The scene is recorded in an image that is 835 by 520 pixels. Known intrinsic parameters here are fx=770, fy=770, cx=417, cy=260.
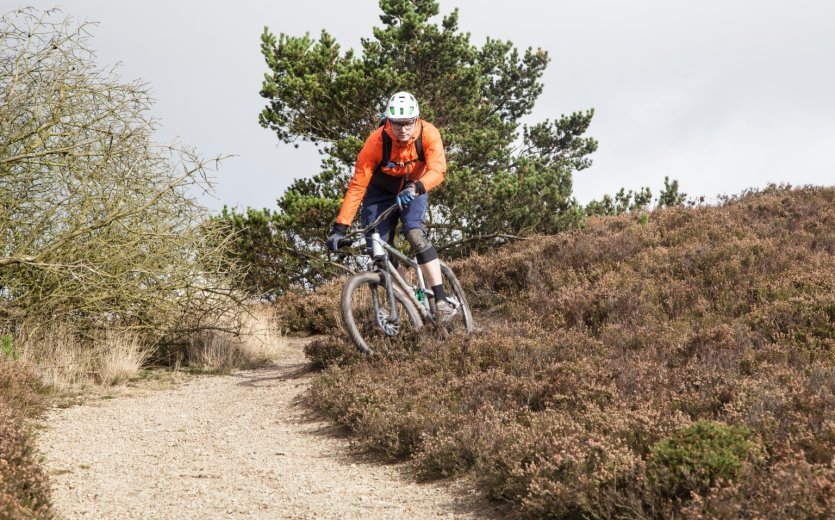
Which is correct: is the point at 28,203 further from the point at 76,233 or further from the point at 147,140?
the point at 147,140

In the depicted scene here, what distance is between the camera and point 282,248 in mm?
15641

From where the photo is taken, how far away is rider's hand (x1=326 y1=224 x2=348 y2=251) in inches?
293

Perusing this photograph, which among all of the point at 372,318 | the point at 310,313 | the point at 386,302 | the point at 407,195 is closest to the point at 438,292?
the point at 386,302

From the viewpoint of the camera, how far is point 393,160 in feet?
25.2

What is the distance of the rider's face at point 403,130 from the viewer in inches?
291

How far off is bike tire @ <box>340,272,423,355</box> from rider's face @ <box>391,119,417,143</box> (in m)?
1.36

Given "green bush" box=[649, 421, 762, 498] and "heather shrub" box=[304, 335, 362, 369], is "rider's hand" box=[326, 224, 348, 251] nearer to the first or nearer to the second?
"heather shrub" box=[304, 335, 362, 369]

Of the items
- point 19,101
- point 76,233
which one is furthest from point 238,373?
point 19,101

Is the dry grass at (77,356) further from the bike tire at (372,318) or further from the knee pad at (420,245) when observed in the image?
the knee pad at (420,245)

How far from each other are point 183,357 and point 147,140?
2983mm

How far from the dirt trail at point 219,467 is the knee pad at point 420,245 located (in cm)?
190

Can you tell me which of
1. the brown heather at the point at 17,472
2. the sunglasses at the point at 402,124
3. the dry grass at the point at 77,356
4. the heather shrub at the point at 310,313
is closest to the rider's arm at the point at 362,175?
the sunglasses at the point at 402,124

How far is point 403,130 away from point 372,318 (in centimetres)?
197

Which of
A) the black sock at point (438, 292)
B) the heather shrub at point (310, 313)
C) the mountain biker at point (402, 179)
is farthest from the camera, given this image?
the heather shrub at point (310, 313)
